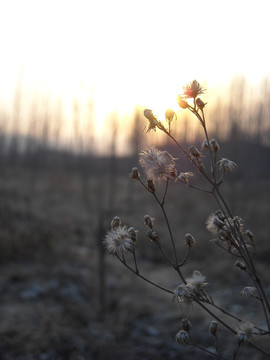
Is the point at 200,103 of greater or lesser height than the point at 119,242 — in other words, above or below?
above

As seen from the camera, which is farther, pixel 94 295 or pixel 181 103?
pixel 94 295

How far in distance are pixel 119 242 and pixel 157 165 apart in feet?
1.12

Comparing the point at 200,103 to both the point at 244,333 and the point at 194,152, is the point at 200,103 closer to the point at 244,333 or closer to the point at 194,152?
the point at 194,152

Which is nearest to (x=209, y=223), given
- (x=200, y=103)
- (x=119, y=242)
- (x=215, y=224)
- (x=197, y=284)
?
(x=215, y=224)

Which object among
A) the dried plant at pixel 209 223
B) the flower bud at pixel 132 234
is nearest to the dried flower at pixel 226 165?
the dried plant at pixel 209 223

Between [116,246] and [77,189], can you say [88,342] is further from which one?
[77,189]

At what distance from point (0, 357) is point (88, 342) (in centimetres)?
99

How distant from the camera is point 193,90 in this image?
1.45 meters

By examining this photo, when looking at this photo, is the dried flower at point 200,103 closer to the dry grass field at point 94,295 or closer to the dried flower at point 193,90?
the dried flower at point 193,90

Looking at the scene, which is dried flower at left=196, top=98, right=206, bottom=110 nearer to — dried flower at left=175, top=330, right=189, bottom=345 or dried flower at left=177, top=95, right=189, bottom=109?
dried flower at left=177, top=95, right=189, bottom=109

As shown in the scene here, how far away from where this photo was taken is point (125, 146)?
47.8m

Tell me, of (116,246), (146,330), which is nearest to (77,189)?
(146,330)

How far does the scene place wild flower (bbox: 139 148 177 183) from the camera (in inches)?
59.6

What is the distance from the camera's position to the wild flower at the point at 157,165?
4.97 ft
